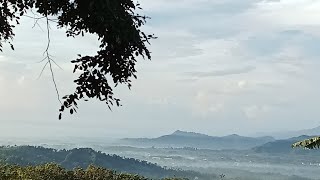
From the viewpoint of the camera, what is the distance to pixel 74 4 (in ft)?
23.1

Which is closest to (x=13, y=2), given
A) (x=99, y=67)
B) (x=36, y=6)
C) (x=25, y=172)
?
(x=36, y=6)

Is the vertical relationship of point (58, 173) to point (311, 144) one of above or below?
below

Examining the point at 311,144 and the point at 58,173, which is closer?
the point at 311,144

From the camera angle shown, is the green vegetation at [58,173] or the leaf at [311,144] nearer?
the leaf at [311,144]

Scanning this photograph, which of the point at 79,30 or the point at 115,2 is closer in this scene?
the point at 115,2

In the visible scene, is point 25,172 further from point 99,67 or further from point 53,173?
point 99,67

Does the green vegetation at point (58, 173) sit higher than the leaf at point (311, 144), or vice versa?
the leaf at point (311, 144)

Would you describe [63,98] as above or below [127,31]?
below

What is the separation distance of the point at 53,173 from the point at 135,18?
103ft

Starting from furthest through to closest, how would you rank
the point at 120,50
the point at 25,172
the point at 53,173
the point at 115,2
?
the point at 53,173 < the point at 25,172 < the point at 120,50 < the point at 115,2

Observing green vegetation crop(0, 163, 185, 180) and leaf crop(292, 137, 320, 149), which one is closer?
leaf crop(292, 137, 320, 149)

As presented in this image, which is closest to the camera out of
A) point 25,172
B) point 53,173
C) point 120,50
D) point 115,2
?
point 115,2

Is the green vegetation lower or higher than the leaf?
lower

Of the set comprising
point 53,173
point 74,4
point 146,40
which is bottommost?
point 53,173
